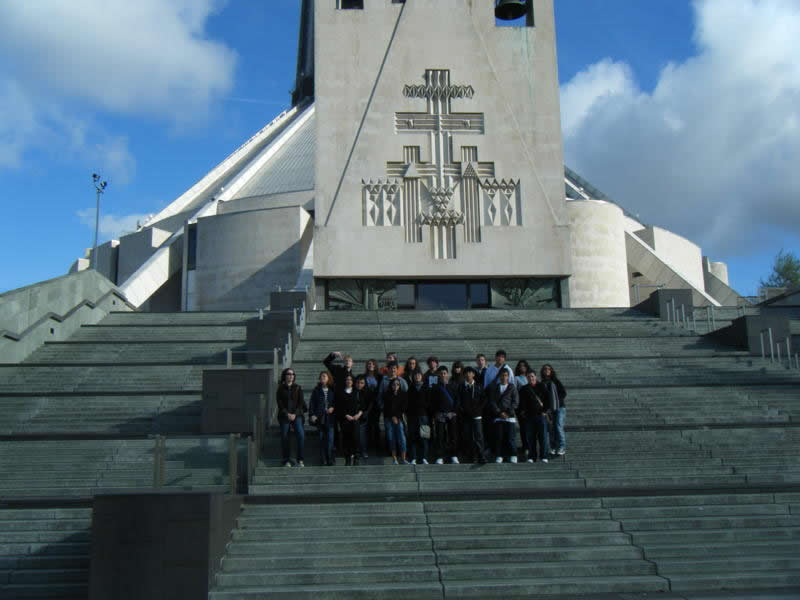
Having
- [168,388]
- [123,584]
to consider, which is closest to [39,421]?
[168,388]

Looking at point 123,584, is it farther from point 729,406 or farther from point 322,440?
point 729,406

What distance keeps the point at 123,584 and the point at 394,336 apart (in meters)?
8.70

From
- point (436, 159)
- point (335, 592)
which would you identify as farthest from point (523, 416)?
point (436, 159)

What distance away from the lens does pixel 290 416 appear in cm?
782

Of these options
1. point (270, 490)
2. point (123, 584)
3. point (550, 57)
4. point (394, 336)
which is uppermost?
point (550, 57)

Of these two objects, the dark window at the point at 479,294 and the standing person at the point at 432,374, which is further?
the dark window at the point at 479,294

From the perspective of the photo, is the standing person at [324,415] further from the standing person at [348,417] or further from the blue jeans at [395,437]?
the blue jeans at [395,437]

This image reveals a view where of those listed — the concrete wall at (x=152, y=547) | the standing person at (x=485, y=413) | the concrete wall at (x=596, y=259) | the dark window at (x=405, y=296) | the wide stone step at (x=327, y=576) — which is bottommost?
the wide stone step at (x=327, y=576)

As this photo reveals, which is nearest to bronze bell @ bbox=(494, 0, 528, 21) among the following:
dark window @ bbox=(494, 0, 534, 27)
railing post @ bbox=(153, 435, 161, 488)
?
dark window @ bbox=(494, 0, 534, 27)

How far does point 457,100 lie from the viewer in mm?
18969

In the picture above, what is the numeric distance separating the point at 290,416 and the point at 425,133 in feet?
39.4

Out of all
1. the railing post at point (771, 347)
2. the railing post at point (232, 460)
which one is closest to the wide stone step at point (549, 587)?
the railing post at point (232, 460)

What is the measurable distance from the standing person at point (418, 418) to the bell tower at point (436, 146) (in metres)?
10.2

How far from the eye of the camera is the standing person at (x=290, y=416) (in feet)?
25.8
